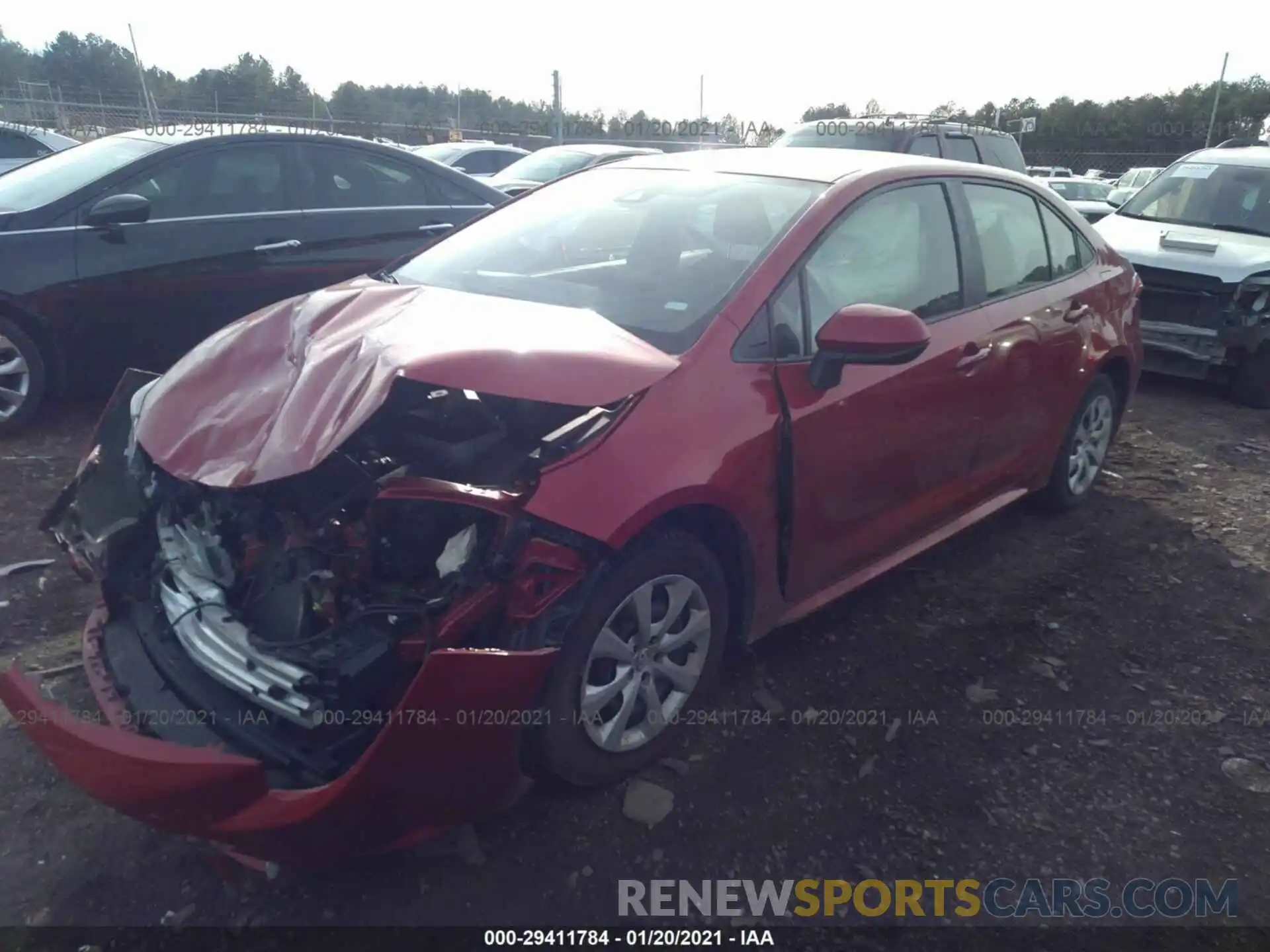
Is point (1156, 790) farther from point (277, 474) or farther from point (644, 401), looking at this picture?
point (277, 474)

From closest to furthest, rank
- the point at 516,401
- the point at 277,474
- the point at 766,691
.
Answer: the point at 277,474
the point at 516,401
the point at 766,691

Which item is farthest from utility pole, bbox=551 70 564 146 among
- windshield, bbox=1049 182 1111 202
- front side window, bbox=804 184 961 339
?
front side window, bbox=804 184 961 339

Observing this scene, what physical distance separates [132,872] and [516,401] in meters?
1.56

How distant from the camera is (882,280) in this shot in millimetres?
3393

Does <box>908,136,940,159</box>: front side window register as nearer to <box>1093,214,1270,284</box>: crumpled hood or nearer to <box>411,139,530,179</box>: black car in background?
<box>1093,214,1270,284</box>: crumpled hood

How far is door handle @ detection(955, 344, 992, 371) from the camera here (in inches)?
141

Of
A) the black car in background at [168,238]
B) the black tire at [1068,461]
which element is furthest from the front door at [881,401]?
the black car in background at [168,238]

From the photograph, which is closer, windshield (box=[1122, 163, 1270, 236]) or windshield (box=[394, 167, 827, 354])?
windshield (box=[394, 167, 827, 354])

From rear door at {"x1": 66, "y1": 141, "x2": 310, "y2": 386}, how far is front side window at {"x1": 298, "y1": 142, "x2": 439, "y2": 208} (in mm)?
157

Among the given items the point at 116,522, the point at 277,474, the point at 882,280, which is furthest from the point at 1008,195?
the point at 116,522

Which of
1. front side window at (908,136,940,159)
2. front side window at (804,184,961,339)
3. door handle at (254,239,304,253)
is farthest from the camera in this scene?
front side window at (908,136,940,159)

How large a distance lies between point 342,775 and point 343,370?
1.02 metres

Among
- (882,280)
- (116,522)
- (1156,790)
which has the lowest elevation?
(1156,790)

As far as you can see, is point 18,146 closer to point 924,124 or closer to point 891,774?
point 924,124
